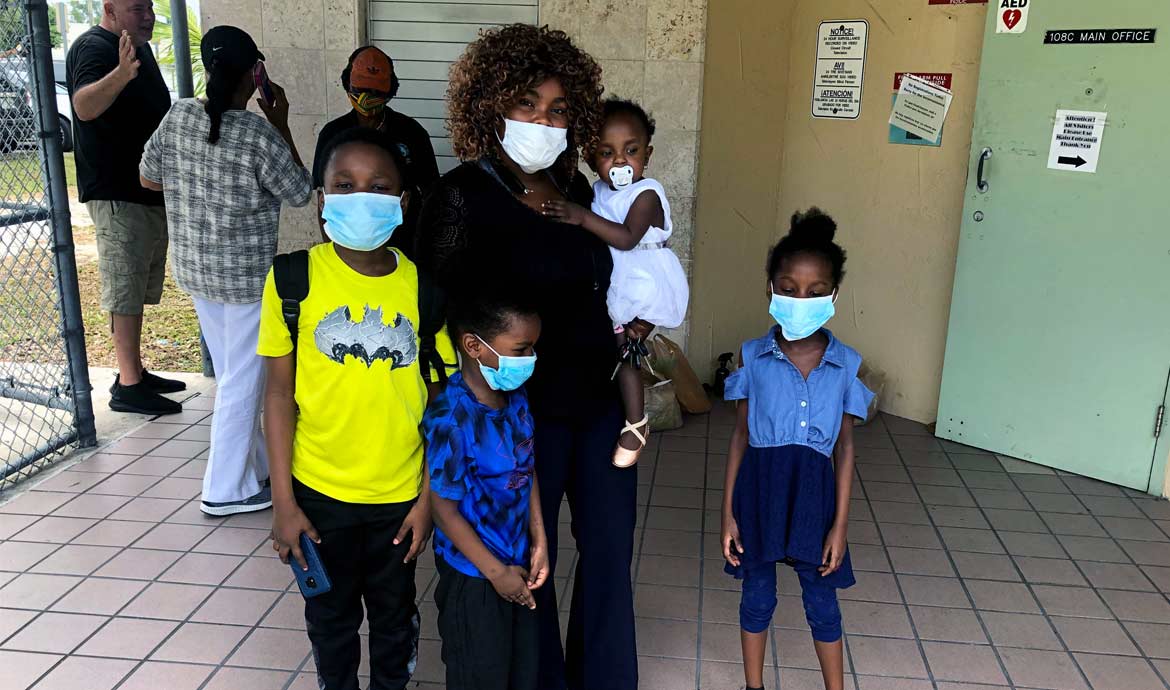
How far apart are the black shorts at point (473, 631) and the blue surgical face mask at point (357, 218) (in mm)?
828

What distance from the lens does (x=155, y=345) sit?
7031 mm

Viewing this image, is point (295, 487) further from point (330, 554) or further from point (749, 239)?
point (749, 239)

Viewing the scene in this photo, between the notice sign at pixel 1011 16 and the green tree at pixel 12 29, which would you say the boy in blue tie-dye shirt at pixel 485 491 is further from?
the notice sign at pixel 1011 16

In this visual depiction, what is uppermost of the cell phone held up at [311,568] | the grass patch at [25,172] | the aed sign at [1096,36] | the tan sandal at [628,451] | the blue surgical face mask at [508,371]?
the aed sign at [1096,36]

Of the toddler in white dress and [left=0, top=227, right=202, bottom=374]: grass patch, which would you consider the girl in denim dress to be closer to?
the toddler in white dress

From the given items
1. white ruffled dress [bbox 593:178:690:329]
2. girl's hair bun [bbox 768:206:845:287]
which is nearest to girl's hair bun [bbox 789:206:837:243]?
girl's hair bun [bbox 768:206:845:287]

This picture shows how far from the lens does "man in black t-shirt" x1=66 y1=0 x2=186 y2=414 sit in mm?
4824

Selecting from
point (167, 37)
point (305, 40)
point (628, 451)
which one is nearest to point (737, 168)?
point (305, 40)

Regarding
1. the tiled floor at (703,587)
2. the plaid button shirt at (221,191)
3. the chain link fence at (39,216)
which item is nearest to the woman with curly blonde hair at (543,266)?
the tiled floor at (703,587)

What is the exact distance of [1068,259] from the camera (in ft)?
15.3

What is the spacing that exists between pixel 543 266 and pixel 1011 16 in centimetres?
351

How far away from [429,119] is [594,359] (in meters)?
3.52

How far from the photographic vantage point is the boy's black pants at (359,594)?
248cm

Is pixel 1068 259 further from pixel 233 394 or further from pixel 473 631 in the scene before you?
pixel 233 394
